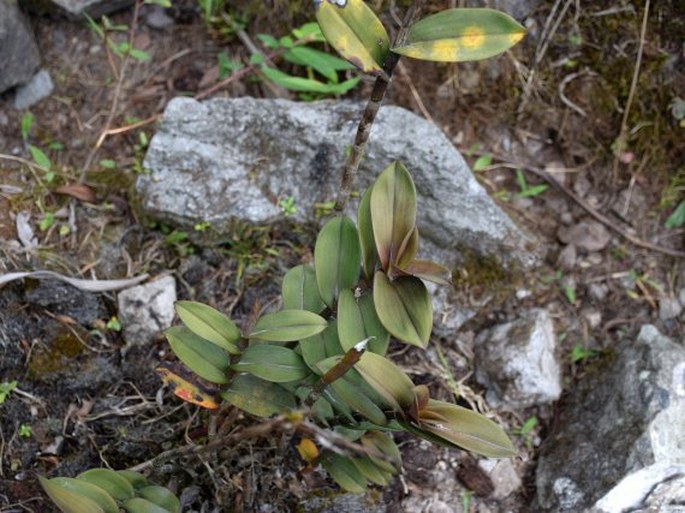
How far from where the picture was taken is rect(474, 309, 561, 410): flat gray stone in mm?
2428

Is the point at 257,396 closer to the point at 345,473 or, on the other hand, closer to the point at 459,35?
the point at 345,473

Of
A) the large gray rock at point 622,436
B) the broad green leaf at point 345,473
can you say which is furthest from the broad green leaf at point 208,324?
the large gray rock at point 622,436

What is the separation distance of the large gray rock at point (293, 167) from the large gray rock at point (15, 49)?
0.59 meters

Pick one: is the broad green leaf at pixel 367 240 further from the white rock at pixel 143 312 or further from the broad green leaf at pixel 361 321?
the white rock at pixel 143 312

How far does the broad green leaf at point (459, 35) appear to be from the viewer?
158cm

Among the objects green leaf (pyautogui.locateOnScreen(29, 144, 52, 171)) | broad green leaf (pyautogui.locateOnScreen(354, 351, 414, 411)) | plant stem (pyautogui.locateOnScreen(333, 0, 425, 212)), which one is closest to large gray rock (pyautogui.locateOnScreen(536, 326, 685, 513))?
broad green leaf (pyautogui.locateOnScreen(354, 351, 414, 411))

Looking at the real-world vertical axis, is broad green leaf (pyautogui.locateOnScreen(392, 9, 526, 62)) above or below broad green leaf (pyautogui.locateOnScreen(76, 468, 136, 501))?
above

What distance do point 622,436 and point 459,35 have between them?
137 centimetres

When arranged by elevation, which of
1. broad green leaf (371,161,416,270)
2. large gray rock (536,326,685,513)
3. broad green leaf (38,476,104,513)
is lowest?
large gray rock (536,326,685,513)

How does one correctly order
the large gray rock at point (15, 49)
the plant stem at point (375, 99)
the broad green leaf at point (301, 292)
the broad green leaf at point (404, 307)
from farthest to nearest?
the large gray rock at point (15, 49) → the broad green leaf at point (301, 292) → the broad green leaf at point (404, 307) → the plant stem at point (375, 99)

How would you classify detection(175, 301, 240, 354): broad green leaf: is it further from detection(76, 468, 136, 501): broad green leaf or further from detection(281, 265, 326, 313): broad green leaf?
detection(76, 468, 136, 501): broad green leaf

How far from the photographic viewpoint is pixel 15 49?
2.61 m

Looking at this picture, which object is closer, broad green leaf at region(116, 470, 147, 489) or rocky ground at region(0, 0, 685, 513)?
broad green leaf at region(116, 470, 147, 489)

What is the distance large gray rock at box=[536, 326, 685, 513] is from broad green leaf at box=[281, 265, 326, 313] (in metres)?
1.01
